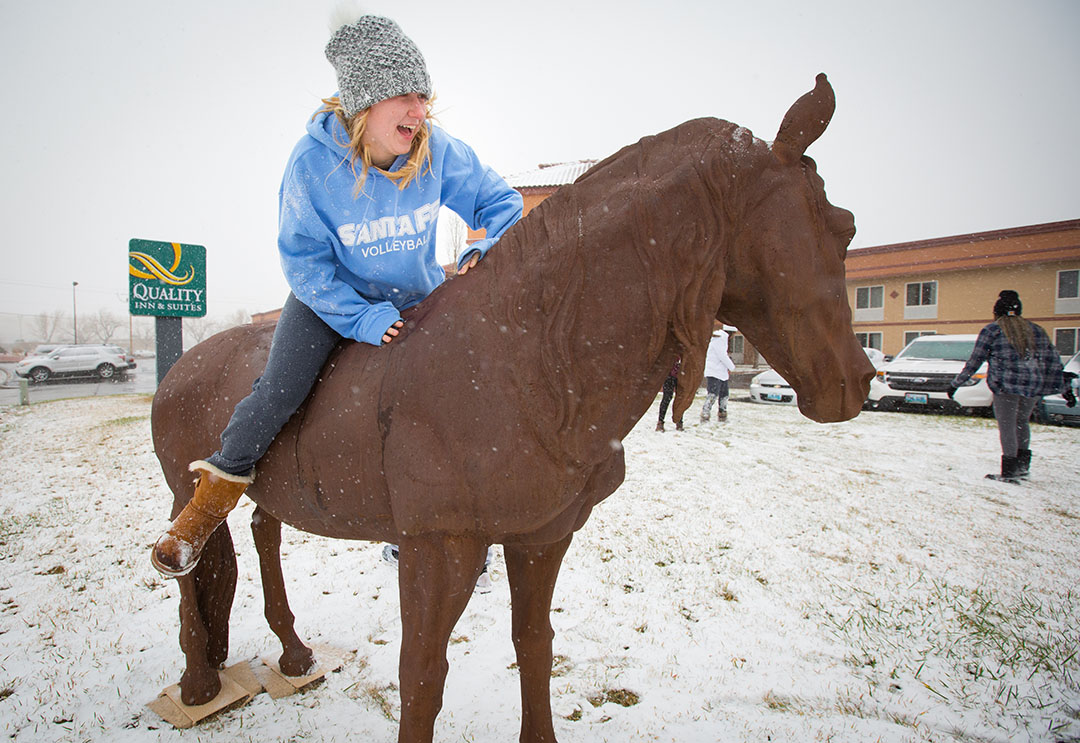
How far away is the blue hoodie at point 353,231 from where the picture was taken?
1630 millimetres

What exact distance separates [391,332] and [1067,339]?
112 ft

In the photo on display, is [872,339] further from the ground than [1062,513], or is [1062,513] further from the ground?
[872,339]

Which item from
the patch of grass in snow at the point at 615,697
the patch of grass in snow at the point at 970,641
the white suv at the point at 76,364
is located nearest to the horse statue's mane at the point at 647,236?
the patch of grass in snow at the point at 615,697

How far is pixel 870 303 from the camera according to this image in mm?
29516

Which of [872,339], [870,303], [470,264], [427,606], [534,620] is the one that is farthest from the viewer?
[872,339]

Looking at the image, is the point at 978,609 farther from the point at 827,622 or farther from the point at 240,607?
the point at 240,607

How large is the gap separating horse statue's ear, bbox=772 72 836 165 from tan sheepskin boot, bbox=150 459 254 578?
1.94 metres

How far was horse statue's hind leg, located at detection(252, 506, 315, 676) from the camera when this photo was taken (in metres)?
2.66

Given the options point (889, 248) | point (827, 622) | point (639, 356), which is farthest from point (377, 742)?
point (889, 248)

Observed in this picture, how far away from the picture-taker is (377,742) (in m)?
2.30

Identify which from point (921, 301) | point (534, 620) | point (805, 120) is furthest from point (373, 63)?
point (921, 301)

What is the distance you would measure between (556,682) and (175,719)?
5.72 ft

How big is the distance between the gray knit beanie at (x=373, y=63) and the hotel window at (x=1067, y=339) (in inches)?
1309

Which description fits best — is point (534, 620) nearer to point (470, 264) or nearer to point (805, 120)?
point (470, 264)
